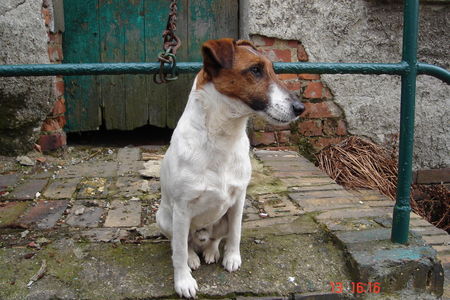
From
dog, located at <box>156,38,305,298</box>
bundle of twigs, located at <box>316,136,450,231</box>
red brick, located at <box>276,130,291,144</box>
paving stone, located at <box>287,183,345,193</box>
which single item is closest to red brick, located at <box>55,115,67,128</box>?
red brick, located at <box>276,130,291,144</box>

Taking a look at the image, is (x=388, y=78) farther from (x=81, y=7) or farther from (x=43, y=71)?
(x=43, y=71)

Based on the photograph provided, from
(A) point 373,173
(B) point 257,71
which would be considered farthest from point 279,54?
(B) point 257,71

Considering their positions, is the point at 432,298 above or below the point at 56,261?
below

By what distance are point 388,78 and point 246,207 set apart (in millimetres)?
2264

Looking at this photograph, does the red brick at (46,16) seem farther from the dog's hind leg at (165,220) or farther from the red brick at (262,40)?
the dog's hind leg at (165,220)

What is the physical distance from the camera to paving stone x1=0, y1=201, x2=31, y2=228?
98.6 inches

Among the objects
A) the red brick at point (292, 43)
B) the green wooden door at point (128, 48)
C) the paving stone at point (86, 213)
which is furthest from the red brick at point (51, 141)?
the red brick at point (292, 43)

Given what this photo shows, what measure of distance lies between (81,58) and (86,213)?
1.97 meters

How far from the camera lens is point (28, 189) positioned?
121 inches

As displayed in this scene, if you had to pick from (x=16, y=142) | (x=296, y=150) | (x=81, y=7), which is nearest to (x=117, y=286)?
(x=16, y=142)

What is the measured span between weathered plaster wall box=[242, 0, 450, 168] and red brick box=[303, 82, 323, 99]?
8 centimetres

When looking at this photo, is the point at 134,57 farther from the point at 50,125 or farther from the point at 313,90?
the point at 313,90

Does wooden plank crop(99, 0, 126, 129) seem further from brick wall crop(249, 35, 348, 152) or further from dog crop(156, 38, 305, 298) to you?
dog crop(156, 38, 305, 298)

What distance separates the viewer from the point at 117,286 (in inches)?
75.4
